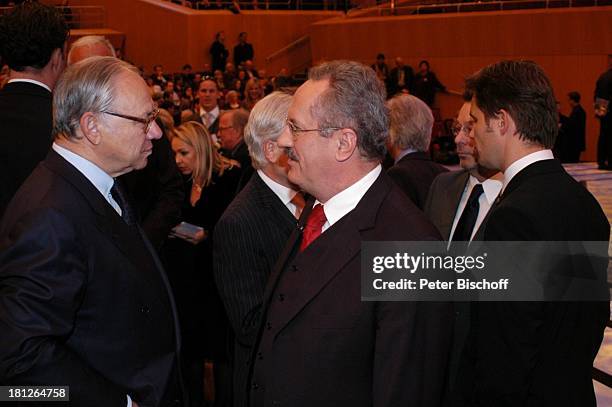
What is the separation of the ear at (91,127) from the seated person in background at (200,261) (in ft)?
6.94

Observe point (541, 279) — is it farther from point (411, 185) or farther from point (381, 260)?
point (411, 185)

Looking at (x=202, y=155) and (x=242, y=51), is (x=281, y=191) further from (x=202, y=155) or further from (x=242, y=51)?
(x=242, y=51)

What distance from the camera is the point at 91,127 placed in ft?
6.77

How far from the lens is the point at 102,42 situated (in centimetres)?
372

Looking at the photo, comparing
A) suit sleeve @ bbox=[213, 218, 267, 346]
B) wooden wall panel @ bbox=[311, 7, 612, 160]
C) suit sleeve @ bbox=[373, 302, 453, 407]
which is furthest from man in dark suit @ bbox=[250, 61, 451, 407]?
wooden wall panel @ bbox=[311, 7, 612, 160]

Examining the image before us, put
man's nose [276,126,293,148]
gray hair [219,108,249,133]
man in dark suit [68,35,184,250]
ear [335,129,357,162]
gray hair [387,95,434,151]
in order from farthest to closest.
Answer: gray hair [219,108,249,133]
gray hair [387,95,434,151]
man in dark suit [68,35,184,250]
man's nose [276,126,293,148]
ear [335,129,357,162]

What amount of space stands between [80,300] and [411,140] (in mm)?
2299

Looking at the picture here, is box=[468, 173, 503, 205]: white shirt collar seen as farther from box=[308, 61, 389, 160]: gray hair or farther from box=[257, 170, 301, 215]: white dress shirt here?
box=[308, 61, 389, 160]: gray hair

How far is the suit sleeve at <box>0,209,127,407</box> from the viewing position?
178cm

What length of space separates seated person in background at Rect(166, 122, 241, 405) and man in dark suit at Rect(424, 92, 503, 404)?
1424 mm

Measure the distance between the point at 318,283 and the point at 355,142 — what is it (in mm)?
363

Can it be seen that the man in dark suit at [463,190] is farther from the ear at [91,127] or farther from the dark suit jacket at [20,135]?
the dark suit jacket at [20,135]

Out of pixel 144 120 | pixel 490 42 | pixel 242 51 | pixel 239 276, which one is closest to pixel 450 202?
pixel 239 276

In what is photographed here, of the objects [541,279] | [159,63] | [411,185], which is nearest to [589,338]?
[541,279]
